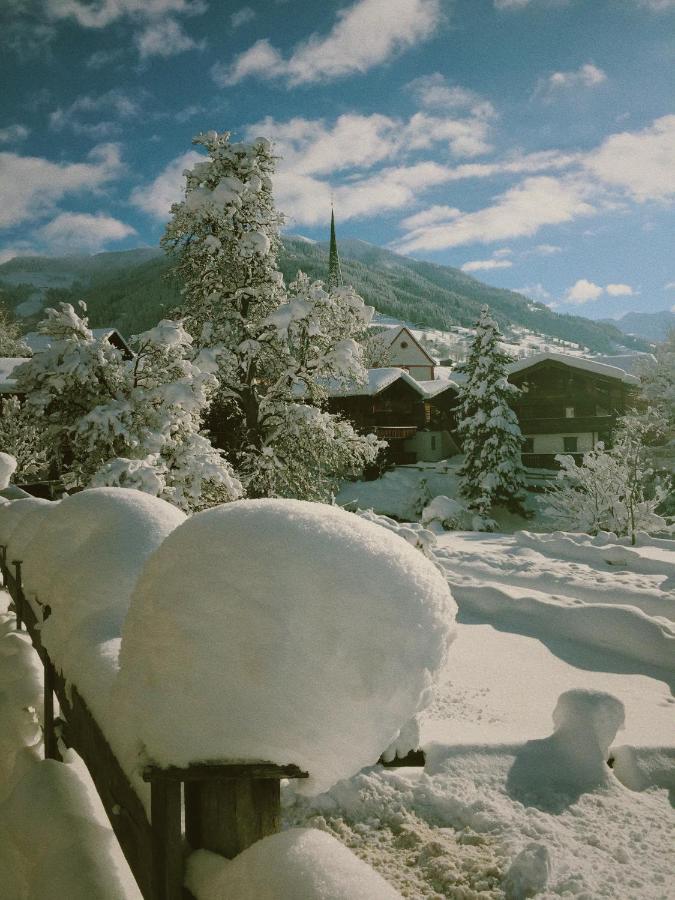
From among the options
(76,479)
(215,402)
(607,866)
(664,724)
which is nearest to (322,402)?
(215,402)

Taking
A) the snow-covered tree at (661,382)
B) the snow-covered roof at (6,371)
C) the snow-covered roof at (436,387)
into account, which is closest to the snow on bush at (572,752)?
the snow-covered roof at (6,371)

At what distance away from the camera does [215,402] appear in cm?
1375

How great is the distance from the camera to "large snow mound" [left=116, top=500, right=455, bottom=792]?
116cm

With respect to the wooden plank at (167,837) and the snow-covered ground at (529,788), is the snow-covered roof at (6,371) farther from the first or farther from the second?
the wooden plank at (167,837)

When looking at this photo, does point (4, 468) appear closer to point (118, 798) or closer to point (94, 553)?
point (94, 553)

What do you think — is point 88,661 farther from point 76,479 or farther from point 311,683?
point 76,479

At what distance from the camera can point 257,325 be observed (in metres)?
13.4

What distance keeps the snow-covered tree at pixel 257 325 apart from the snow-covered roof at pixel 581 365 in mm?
17872

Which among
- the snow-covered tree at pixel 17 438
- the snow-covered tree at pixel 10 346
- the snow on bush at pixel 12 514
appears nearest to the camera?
the snow on bush at pixel 12 514

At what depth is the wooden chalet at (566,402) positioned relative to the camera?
3050 cm

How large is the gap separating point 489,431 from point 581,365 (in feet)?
26.1

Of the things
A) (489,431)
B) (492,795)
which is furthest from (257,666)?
(489,431)

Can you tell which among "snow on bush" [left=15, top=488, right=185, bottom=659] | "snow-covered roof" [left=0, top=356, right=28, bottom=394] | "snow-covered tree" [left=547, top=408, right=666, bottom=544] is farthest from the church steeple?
"snow on bush" [left=15, top=488, right=185, bottom=659]

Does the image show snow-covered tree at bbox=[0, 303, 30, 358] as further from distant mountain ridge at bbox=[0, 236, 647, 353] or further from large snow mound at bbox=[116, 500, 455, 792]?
large snow mound at bbox=[116, 500, 455, 792]
